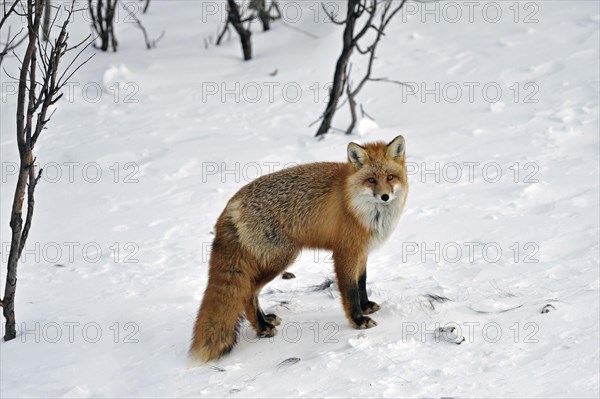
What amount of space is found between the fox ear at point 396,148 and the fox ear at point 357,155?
18 cm

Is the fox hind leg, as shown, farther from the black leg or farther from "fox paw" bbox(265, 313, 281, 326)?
the black leg

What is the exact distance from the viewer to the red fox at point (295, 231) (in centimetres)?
505

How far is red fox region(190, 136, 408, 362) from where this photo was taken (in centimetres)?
505

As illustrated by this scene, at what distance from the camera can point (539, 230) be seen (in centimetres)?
662

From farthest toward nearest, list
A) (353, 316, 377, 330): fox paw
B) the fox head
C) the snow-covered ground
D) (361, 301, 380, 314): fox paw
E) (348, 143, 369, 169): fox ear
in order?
1. (361, 301, 380, 314): fox paw
2. (353, 316, 377, 330): fox paw
3. (348, 143, 369, 169): fox ear
4. the fox head
5. the snow-covered ground

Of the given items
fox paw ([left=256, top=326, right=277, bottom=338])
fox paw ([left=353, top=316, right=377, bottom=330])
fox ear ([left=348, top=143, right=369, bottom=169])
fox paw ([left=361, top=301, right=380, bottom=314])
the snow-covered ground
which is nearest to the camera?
the snow-covered ground

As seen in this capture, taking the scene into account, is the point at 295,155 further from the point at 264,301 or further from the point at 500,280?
the point at 500,280

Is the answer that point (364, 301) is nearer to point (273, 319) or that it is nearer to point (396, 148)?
point (273, 319)

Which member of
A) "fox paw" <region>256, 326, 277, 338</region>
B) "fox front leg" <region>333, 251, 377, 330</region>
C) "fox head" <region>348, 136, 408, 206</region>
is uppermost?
"fox head" <region>348, 136, 408, 206</region>

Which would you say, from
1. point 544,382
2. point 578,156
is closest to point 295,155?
point 578,156

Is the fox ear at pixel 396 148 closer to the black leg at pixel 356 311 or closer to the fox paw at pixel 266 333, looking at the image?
the black leg at pixel 356 311

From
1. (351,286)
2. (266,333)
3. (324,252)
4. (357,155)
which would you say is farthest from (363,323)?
(324,252)

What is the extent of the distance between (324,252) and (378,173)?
2526 millimetres

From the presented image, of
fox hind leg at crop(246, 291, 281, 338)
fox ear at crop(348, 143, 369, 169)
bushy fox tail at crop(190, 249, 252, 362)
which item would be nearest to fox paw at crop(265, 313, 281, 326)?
fox hind leg at crop(246, 291, 281, 338)
